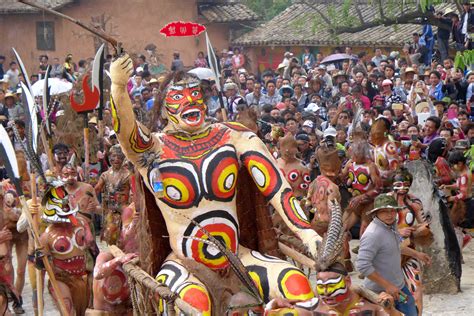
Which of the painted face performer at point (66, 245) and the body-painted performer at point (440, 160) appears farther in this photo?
the body-painted performer at point (440, 160)

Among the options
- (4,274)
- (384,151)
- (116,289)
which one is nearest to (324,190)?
(384,151)

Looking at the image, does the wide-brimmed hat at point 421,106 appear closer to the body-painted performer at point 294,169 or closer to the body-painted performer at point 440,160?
the body-painted performer at point 440,160

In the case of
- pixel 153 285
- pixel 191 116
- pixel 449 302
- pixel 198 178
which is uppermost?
pixel 191 116

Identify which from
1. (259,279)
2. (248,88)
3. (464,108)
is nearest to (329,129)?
(464,108)

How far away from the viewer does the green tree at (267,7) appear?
44031 mm

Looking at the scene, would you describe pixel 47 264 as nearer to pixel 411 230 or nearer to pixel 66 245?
pixel 66 245

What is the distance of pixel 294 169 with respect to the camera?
49.1ft

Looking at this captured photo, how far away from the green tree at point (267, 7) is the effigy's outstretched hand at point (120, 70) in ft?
116

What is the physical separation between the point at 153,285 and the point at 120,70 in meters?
1.56

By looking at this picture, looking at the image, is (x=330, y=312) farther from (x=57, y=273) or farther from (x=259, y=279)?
(x=57, y=273)

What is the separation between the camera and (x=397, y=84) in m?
21.6

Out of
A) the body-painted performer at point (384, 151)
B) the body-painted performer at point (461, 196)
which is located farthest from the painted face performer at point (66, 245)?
the body-painted performer at point (461, 196)

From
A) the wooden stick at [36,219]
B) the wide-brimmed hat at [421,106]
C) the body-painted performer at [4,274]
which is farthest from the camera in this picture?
the wide-brimmed hat at [421,106]

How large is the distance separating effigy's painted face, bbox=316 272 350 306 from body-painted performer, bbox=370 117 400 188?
268 inches
